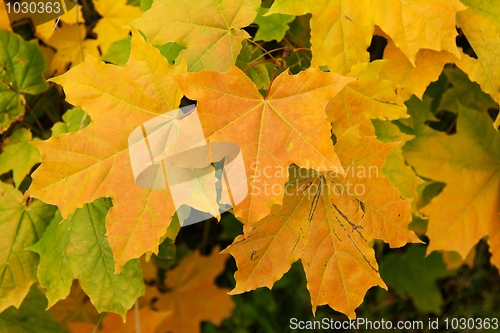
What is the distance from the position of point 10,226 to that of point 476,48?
1.50 meters

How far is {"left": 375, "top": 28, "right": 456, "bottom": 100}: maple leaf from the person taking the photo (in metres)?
0.97

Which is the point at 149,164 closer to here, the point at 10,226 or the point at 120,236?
the point at 120,236

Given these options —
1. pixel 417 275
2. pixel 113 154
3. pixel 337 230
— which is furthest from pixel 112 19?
pixel 417 275

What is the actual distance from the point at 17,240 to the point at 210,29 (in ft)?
2.85

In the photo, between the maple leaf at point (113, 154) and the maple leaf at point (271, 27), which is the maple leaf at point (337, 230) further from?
the maple leaf at point (271, 27)

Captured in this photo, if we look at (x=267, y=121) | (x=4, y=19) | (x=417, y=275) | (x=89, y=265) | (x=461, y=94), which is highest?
(x=4, y=19)

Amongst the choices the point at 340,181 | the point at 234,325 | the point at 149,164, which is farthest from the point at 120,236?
the point at 234,325

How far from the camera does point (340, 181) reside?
88cm

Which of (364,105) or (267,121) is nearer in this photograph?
(267,121)

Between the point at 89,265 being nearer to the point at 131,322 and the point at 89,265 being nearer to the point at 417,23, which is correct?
the point at 131,322

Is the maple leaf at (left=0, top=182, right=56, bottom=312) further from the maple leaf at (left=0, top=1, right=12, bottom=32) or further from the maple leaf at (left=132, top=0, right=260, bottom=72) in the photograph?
the maple leaf at (left=132, top=0, right=260, bottom=72)

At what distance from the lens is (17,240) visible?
3.40ft

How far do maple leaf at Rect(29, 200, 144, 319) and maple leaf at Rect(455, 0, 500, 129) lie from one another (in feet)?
3.71

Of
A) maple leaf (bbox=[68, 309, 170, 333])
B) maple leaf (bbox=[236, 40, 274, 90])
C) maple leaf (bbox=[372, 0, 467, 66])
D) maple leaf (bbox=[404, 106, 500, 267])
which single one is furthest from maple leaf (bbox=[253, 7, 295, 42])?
maple leaf (bbox=[68, 309, 170, 333])
